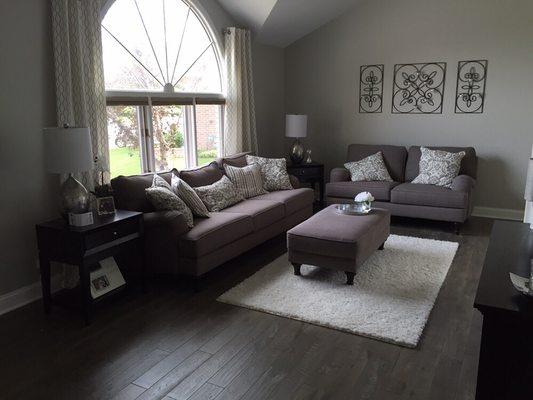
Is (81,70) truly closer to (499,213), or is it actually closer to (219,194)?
(219,194)

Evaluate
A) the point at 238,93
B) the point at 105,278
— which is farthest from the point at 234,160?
the point at 105,278

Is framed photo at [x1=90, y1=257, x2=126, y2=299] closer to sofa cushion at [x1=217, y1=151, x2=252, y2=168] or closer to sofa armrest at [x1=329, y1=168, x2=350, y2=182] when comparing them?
sofa cushion at [x1=217, y1=151, x2=252, y2=168]

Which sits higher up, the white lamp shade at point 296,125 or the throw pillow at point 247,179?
the white lamp shade at point 296,125

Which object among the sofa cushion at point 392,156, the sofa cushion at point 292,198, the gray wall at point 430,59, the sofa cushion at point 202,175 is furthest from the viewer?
the sofa cushion at point 392,156

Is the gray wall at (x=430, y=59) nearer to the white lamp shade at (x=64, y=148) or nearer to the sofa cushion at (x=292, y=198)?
the sofa cushion at (x=292, y=198)

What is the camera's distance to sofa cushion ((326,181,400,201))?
17.4ft

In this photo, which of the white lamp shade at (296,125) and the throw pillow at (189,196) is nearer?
the throw pillow at (189,196)

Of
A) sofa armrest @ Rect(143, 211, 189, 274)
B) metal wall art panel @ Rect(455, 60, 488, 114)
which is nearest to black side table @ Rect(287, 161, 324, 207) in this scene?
metal wall art panel @ Rect(455, 60, 488, 114)

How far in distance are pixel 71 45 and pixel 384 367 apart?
10.0ft

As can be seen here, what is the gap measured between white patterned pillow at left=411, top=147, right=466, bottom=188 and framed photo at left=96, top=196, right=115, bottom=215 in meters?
3.61

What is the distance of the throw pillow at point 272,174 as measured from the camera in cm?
510

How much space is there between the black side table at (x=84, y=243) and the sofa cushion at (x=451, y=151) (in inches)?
144

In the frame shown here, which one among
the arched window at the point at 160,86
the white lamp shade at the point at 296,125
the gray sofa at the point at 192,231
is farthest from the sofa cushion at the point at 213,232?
the white lamp shade at the point at 296,125

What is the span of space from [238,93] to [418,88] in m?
2.32
